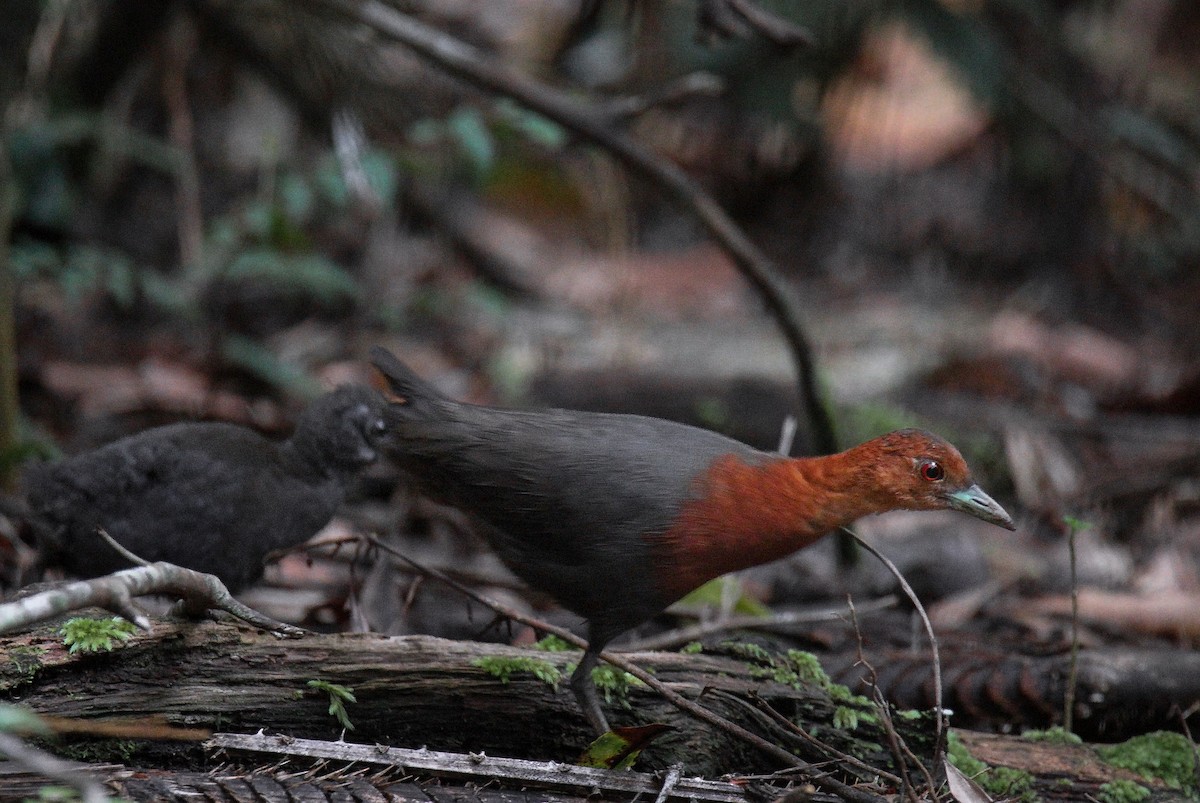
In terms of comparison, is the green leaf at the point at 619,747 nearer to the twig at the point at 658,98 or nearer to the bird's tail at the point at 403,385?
the bird's tail at the point at 403,385

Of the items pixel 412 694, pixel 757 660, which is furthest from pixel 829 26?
pixel 412 694

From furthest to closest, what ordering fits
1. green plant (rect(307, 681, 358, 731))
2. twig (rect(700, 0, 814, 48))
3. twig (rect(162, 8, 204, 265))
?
1. twig (rect(162, 8, 204, 265))
2. twig (rect(700, 0, 814, 48))
3. green plant (rect(307, 681, 358, 731))

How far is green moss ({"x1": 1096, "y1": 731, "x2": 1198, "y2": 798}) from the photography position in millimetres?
3121

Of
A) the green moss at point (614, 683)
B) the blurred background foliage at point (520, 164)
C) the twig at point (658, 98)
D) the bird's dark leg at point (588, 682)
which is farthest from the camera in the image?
the blurred background foliage at point (520, 164)

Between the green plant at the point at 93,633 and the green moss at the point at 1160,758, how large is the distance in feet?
7.99

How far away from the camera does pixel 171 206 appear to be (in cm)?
823

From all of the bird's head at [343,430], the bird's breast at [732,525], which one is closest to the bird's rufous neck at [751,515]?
the bird's breast at [732,525]

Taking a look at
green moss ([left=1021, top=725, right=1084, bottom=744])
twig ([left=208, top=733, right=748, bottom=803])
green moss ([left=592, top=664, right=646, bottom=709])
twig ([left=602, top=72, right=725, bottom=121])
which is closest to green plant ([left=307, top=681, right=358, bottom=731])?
twig ([left=208, top=733, right=748, bottom=803])

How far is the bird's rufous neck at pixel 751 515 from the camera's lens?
2.92 meters

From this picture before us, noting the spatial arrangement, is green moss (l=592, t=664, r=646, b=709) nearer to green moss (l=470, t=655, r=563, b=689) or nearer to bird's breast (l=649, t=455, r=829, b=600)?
green moss (l=470, t=655, r=563, b=689)

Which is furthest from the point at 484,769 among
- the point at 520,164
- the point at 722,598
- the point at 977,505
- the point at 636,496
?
the point at 520,164

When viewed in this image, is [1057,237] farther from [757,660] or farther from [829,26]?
[757,660]

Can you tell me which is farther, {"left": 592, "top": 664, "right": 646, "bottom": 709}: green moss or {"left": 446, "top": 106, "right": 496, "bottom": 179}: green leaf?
{"left": 446, "top": 106, "right": 496, "bottom": 179}: green leaf

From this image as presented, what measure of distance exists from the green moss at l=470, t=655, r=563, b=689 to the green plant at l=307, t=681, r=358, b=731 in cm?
31
